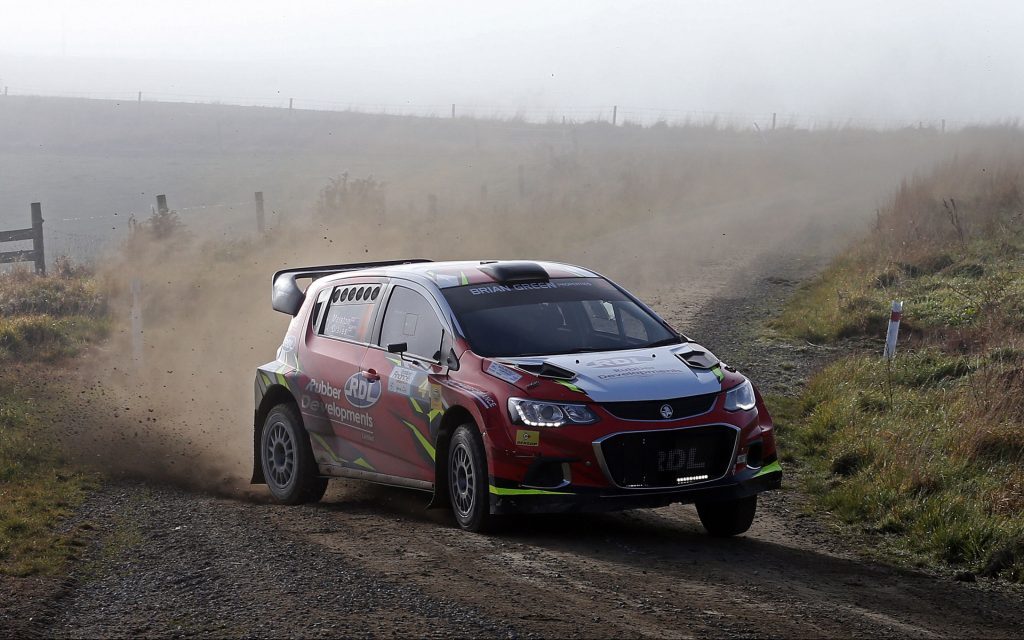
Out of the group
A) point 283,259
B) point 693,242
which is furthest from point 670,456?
point 693,242

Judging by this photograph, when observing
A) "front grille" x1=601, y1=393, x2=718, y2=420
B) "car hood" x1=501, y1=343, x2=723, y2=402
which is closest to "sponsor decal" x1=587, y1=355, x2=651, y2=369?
"car hood" x1=501, y1=343, x2=723, y2=402

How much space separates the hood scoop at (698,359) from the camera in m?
7.79

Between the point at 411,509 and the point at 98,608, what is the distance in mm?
2896

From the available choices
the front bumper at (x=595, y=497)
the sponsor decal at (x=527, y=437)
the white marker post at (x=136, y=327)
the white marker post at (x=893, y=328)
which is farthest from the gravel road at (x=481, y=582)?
the white marker post at (x=136, y=327)

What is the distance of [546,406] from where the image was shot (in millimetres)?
7316

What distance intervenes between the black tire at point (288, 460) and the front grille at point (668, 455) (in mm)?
3165

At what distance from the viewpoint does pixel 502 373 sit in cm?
758

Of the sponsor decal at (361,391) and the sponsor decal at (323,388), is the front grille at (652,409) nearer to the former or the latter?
the sponsor decal at (361,391)

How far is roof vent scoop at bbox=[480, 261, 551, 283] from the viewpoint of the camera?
8.74 meters

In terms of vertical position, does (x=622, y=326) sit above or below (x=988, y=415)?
above

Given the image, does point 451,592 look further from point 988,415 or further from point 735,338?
point 735,338

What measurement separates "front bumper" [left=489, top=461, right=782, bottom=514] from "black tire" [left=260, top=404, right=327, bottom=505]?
2574mm

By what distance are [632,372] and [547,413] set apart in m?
0.62

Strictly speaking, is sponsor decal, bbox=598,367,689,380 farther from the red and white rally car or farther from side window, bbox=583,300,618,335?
side window, bbox=583,300,618,335
